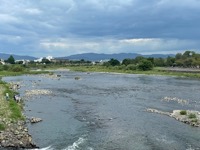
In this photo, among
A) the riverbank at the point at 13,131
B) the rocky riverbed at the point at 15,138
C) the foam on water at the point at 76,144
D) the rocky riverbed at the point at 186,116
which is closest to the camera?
the rocky riverbed at the point at 15,138

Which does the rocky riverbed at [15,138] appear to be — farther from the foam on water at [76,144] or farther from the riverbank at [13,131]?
the foam on water at [76,144]

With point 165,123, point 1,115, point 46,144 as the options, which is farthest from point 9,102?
point 165,123

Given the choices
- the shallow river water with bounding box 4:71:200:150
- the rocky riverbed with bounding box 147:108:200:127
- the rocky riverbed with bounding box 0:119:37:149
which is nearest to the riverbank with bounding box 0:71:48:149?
the rocky riverbed with bounding box 0:119:37:149

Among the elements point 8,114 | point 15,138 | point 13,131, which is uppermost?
point 8,114

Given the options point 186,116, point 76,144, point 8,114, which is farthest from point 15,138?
point 186,116

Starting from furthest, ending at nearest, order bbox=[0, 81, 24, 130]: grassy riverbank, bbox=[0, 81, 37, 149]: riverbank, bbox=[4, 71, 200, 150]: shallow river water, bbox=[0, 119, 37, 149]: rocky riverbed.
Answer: bbox=[0, 81, 24, 130]: grassy riverbank < bbox=[4, 71, 200, 150]: shallow river water < bbox=[0, 81, 37, 149]: riverbank < bbox=[0, 119, 37, 149]: rocky riverbed

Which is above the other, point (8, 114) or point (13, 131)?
point (8, 114)

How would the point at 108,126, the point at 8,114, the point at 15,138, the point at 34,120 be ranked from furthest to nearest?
1. the point at 34,120
2. the point at 8,114
3. the point at 108,126
4. the point at 15,138

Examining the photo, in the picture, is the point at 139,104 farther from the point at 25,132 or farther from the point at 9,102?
the point at 25,132

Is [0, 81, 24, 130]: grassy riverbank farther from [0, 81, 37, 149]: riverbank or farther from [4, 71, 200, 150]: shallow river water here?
[4, 71, 200, 150]: shallow river water

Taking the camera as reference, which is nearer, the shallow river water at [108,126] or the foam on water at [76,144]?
the foam on water at [76,144]

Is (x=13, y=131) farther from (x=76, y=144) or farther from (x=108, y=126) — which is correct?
(x=108, y=126)

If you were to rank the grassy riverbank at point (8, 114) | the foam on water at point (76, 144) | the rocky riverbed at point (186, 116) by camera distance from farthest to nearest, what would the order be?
the rocky riverbed at point (186, 116) < the grassy riverbank at point (8, 114) < the foam on water at point (76, 144)

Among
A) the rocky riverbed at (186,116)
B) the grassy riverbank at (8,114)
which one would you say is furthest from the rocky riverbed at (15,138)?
the rocky riverbed at (186,116)
